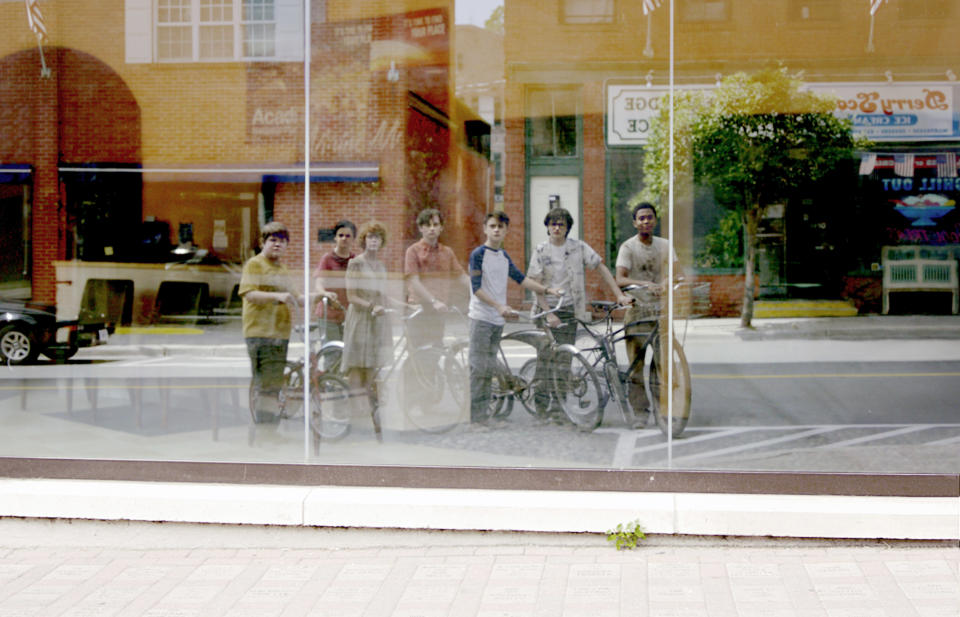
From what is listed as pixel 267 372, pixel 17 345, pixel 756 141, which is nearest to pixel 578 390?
pixel 756 141

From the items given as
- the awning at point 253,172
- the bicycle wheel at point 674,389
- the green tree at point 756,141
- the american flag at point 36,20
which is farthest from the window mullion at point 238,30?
the bicycle wheel at point 674,389

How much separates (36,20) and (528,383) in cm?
420

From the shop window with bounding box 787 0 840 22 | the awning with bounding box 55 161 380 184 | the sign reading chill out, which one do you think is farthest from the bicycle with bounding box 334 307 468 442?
the shop window with bounding box 787 0 840 22

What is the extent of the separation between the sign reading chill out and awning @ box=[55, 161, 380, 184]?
1.63m

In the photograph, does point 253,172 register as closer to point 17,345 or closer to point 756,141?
point 17,345

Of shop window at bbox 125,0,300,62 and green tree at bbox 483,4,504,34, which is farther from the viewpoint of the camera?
shop window at bbox 125,0,300,62

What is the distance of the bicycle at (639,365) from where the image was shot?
5668 mm

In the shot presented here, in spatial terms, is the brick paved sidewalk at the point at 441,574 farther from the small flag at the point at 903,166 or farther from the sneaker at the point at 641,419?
the small flag at the point at 903,166

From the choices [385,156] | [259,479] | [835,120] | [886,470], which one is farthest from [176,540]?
[835,120]

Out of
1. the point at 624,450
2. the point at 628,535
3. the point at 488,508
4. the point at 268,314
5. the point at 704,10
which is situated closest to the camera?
the point at 628,535

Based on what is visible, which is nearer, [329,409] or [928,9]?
[928,9]

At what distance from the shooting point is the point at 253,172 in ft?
19.7

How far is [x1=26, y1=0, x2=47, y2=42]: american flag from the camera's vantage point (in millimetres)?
6273

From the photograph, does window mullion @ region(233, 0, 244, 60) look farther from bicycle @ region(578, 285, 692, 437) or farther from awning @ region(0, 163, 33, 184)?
bicycle @ region(578, 285, 692, 437)
